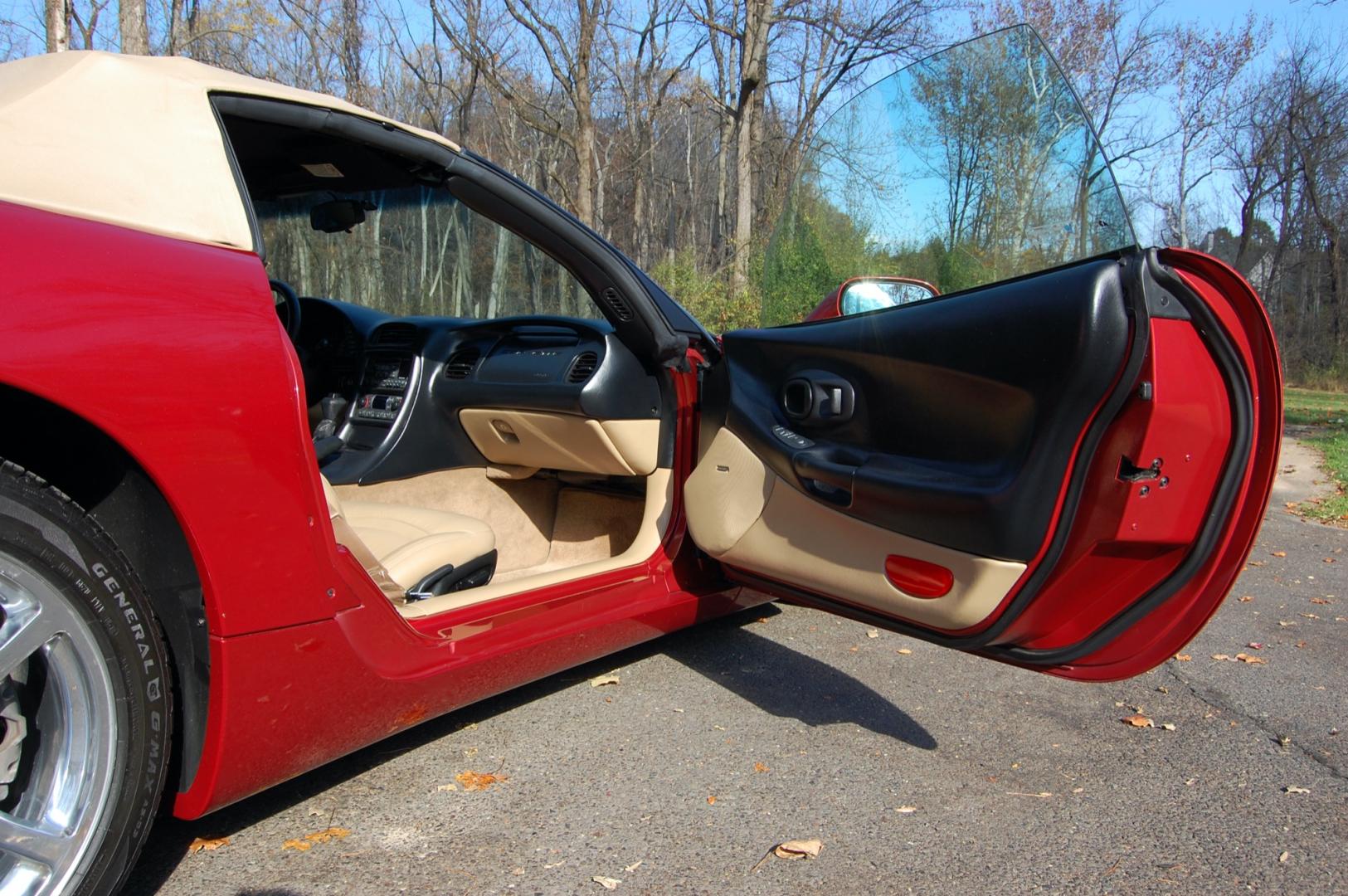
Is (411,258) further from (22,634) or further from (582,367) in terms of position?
(22,634)

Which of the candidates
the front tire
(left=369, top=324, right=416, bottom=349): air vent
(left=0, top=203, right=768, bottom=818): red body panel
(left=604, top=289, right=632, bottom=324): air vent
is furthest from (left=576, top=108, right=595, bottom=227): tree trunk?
the front tire

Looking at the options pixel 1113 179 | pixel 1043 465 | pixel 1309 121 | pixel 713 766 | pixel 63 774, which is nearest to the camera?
pixel 63 774

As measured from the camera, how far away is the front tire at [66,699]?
1.50 metres

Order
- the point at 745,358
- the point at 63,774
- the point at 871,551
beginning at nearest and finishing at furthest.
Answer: the point at 63,774 → the point at 871,551 → the point at 745,358

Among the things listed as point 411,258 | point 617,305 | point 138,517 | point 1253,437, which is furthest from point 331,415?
point 1253,437

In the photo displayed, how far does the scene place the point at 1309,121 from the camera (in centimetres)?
2325

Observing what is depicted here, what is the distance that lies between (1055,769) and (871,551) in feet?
2.84

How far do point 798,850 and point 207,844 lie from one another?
4.35 feet

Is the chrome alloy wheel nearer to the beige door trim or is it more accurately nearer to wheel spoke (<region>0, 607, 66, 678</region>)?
wheel spoke (<region>0, 607, 66, 678</region>)

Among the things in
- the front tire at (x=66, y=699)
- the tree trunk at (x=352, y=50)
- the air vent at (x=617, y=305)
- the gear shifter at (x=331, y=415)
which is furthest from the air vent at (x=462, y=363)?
the tree trunk at (x=352, y=50)

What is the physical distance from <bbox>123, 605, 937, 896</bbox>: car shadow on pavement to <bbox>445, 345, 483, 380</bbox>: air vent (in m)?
1.34

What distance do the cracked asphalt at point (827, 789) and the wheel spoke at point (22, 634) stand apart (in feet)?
2.28

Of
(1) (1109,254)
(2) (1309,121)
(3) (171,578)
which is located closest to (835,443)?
(1) (1109,254)

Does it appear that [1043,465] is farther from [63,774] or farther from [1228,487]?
[63,774]
